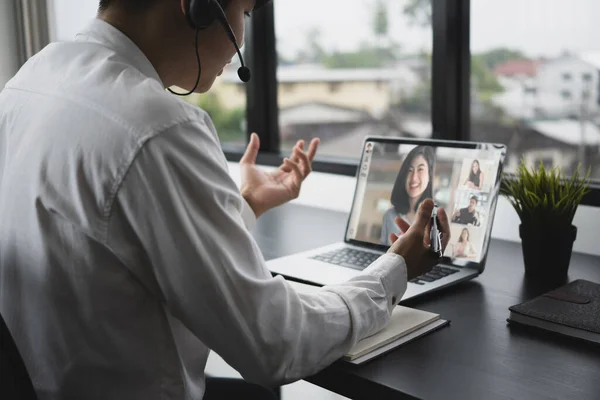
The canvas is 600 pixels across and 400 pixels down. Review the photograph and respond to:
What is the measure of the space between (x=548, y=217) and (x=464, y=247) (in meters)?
0.16

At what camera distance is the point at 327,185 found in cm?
203

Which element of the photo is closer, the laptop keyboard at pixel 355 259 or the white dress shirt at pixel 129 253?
the white dress shirt at pixel 129 253

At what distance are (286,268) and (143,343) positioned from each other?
0.54 m

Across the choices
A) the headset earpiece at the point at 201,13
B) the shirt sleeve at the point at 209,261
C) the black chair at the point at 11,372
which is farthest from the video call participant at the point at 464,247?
the black chair at the point at 11,372

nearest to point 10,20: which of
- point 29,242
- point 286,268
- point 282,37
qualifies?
point 282,37

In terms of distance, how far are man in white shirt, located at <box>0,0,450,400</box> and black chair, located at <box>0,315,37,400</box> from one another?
A: 5cm

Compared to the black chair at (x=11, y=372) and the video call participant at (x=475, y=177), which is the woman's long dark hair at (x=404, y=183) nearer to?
the video call participant at (x=475, y=177)

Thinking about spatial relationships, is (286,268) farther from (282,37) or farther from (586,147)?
(586,147)

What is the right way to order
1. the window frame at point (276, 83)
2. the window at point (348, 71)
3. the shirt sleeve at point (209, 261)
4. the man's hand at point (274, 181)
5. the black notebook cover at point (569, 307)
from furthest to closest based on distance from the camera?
the window at point (348, 71), the window frame at point (276, 83), the man's hand at point (274, 181), the black notebook cover at point (569, 307), the shirt sleeve at point (209, 261)

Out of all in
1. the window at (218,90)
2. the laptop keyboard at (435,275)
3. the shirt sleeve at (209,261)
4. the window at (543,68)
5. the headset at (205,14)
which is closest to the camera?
the shirt sleeve at (209,261)

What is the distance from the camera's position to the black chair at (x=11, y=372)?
0.79 metres

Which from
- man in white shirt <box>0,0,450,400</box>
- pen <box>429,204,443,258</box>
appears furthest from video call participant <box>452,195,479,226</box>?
man in white shirt <box>0,0,450,400</box>

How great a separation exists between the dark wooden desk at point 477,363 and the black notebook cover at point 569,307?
0.03 meters

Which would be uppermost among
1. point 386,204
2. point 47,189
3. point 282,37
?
point 282,37
